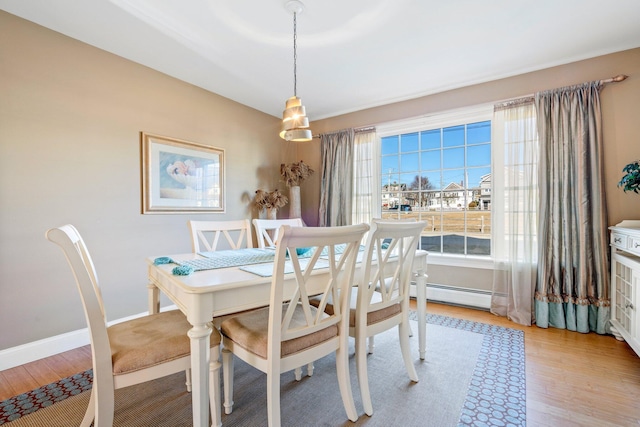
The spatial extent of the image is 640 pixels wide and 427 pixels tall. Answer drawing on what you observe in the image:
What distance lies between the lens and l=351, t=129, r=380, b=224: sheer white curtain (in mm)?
3918

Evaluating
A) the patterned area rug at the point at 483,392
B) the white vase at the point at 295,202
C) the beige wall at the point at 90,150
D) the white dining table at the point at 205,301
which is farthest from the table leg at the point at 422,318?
the white vase at the point at 295,202

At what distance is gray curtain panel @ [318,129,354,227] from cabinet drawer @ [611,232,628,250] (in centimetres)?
258

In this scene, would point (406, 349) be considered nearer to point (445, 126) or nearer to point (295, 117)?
point (295, 117)

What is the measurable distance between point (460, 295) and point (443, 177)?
4.61 ft

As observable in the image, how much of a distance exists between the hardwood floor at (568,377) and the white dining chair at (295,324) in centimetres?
113

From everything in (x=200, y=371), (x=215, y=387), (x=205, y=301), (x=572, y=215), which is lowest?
(x=215, y=387)

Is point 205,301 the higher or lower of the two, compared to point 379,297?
higher

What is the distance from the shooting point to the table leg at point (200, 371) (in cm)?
121

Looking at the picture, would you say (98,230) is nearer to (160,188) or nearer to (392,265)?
(160,188)

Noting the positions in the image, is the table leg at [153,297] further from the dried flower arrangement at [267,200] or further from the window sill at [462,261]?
the window sill at [462,261]

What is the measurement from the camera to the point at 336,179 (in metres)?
4.09

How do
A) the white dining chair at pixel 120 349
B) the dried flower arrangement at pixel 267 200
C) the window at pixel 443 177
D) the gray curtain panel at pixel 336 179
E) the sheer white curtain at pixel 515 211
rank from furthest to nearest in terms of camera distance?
the gray curtain panel at pixel 336 179, the dried flower arrangement at pixel 267 200, the window at pixel 443 177, the sheer white curtain at pixel 515 211, the white dining chair at pixel 120 349

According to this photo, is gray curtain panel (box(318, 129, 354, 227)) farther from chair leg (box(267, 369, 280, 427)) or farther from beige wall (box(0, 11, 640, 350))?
chair leg (box(267, 369, 280, 427))

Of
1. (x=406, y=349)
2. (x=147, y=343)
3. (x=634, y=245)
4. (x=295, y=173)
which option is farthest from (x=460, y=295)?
(x=147, y=343)
